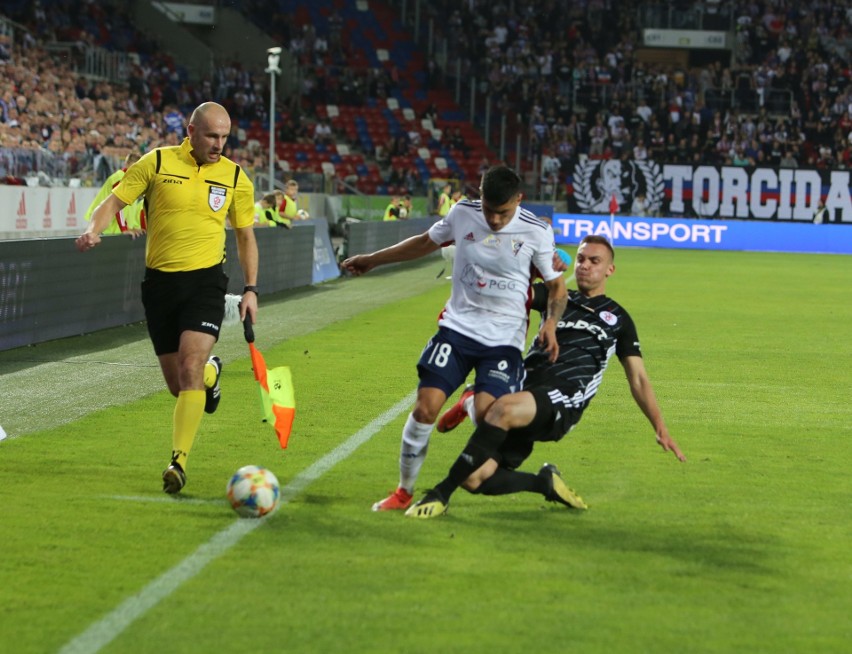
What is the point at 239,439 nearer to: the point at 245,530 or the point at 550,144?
the point at 245,530

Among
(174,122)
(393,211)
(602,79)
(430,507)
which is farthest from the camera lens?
(602,79)

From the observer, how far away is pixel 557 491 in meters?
7.23

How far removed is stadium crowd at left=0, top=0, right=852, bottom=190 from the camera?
160 ft

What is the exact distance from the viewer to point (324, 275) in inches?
1116

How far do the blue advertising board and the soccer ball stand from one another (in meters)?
40.0

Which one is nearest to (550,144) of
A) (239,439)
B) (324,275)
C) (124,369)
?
(324,275)

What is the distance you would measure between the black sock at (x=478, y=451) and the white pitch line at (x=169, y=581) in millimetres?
1000

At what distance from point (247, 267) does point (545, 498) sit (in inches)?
90.8

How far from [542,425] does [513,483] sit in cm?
43

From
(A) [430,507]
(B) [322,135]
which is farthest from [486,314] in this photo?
A: (B) [322,135]

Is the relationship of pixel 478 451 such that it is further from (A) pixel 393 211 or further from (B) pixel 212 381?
(A) pixel 393 211

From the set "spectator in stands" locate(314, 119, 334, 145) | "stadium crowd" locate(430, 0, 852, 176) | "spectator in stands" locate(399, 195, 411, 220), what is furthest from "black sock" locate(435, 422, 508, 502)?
"stadium crowd" locate(430, 0, 852, 176)

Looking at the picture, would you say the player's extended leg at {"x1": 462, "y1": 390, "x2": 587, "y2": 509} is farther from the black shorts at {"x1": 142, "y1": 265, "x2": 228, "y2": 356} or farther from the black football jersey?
the black shorts at {"x1": 142, "y1": 265, "x2": 228, "y2": 356}

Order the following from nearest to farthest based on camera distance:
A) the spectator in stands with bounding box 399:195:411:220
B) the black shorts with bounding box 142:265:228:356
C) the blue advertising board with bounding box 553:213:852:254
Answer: the black shorts with bounding box 142:265:228:356
the spectator in stands with bounding box 399:195:411:220
the blue advertising board with bounding box 553:213:852:254
